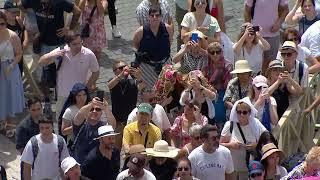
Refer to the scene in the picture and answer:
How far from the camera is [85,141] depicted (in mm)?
14867

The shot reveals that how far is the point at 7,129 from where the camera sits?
1717 centimetres

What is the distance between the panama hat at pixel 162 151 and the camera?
47.8 feet

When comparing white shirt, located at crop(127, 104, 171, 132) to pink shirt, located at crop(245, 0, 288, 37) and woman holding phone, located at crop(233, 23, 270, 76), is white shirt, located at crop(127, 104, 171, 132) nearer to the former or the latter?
woman holding phone, located at crop(233, 23, 270, 76)

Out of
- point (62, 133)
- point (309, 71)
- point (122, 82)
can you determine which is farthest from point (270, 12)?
point (62, 133)

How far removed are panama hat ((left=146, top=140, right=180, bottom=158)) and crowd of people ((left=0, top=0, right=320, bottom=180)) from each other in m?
0.01

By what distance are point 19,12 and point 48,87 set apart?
133 centimetres

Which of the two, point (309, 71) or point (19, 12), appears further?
point (19, 12)

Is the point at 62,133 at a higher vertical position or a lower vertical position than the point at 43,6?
lower

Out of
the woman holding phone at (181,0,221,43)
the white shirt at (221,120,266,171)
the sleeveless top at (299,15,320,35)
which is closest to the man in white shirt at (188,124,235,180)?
the white shirt at (221,120,266,171)

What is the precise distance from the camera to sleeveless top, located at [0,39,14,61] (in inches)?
661

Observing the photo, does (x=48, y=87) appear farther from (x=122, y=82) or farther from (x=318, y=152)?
(x=318, y=152)

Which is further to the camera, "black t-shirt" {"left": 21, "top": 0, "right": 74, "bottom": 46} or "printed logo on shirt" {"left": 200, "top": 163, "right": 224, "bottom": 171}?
"black t-shirt" {"left": 21, "top": 0, "right": 74, "bottom": 46}

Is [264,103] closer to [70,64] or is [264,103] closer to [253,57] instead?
[253,57]

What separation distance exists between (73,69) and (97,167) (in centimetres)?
268
